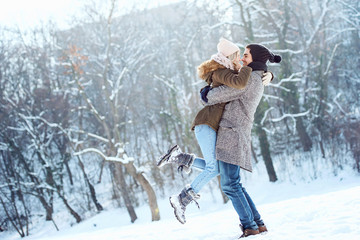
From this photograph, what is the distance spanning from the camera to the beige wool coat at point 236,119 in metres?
2.87

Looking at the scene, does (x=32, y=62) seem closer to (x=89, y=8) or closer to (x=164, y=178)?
(x=89, y=8)

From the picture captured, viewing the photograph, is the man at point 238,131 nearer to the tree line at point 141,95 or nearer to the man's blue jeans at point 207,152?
the man's blue jeans at point 207,152

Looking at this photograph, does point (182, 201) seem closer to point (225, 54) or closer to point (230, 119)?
point (230, 119)

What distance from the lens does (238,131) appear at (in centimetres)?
292

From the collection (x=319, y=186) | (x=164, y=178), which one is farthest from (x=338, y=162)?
(x=164, y=178)

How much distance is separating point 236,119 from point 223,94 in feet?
0.87

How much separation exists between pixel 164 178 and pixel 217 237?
1581cm

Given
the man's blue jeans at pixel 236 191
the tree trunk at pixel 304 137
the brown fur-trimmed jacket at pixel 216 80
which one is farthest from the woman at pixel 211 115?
the tree trunk at pixel 304 137

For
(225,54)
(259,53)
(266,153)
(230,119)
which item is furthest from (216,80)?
(266,153)

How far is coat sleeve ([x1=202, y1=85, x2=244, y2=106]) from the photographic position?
9.37 ft

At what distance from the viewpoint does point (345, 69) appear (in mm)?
20328

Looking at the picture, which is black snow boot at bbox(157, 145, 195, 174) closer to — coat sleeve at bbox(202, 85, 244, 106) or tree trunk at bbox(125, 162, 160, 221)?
coat sleeve at bbox(202, 85, 244, 106)

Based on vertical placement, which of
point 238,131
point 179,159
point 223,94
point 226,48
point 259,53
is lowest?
point 179,159

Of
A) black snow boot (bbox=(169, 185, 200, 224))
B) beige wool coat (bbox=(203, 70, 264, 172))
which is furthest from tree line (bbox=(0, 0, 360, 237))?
beige wool coat (bbox=(203, 70, 264, 172))
